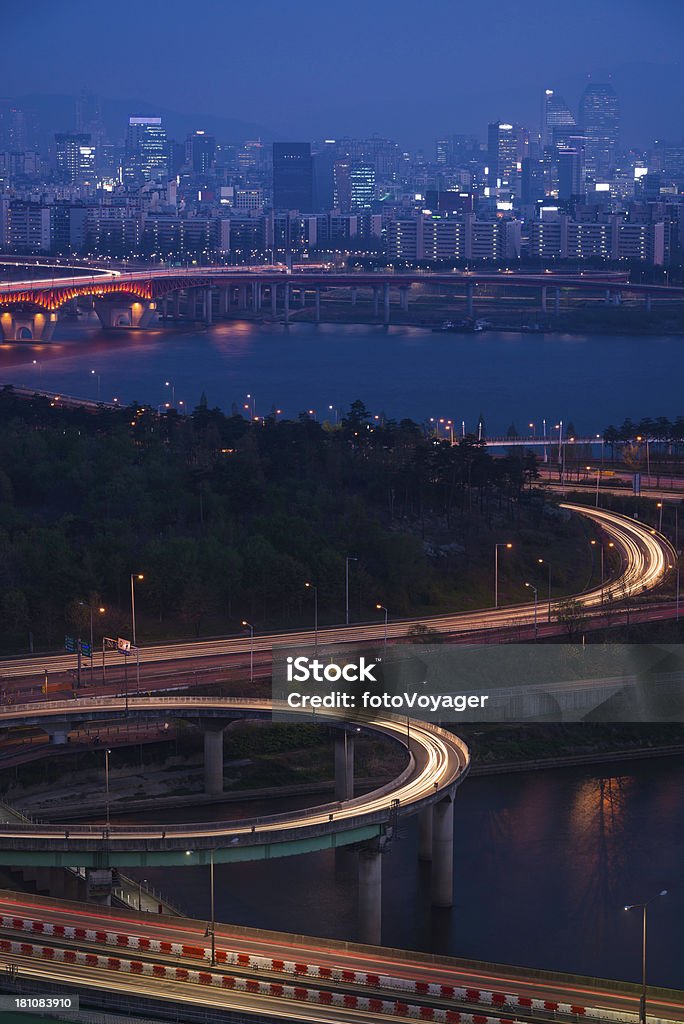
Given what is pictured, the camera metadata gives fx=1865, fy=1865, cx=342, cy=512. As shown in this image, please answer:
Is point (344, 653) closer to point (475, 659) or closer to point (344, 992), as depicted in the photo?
point (475, 659)

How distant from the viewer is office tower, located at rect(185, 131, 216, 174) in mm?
88250

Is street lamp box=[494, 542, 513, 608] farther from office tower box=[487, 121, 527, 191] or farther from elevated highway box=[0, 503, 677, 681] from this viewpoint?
office tower box=[487, 121, 527, 191]

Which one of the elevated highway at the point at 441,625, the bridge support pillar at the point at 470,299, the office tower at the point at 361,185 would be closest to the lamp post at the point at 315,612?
the elevated highway at the point at 441,625

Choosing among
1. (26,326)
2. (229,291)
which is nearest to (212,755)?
(26,326)

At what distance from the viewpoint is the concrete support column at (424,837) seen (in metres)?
Answer: 8.87

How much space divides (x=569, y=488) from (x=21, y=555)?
5876 millimetres

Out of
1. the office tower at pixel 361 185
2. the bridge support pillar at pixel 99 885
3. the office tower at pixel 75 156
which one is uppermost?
the office tower at pixel 75 156

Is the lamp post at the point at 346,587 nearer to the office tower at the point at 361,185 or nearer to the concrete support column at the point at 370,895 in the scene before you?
the concrete support column at the point at 370,895

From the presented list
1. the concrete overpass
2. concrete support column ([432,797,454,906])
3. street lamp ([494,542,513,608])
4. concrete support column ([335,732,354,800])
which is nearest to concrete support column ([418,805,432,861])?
concrete support column ([432,797,454,906])

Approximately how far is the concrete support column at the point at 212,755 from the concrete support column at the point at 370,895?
1938 millimetres

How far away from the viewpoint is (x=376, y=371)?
28078 millimetres

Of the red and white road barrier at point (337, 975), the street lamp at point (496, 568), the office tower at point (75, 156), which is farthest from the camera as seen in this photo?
Result: the office tower at point (75, 156)

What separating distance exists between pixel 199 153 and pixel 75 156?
834 cm

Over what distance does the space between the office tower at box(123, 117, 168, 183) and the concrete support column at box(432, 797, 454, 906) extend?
7562 cm
